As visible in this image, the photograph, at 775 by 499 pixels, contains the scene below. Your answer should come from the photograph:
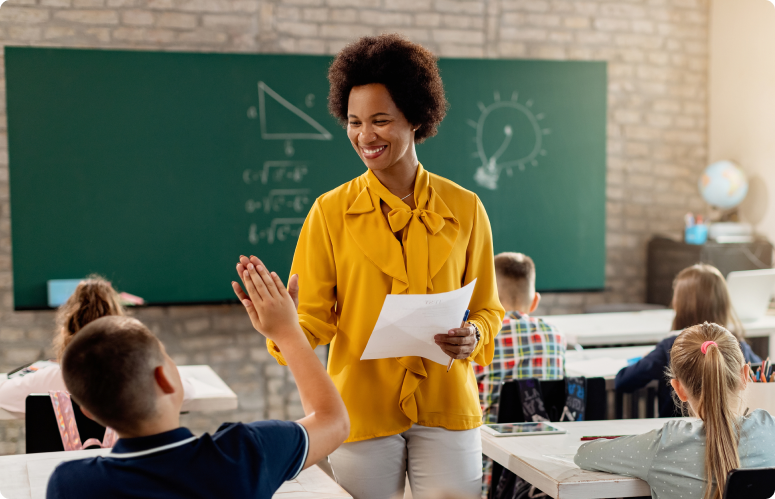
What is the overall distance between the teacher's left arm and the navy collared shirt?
0.70m

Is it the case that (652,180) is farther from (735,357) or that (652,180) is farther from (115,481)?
(115,481)

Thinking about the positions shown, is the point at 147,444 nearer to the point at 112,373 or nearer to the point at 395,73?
the point at 112,373

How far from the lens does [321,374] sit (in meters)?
1.16

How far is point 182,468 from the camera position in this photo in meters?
1.07

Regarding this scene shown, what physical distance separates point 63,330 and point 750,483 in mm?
2079

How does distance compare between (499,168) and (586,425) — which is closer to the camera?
(586,425)

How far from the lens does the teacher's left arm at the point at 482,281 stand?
1.71 m

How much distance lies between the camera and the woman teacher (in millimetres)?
1589

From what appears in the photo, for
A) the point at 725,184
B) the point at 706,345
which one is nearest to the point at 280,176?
the point at 725,184

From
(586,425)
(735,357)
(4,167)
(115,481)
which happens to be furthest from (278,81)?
(115,481)

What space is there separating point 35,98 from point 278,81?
1.37 m

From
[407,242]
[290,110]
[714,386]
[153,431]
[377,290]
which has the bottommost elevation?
[714,386]

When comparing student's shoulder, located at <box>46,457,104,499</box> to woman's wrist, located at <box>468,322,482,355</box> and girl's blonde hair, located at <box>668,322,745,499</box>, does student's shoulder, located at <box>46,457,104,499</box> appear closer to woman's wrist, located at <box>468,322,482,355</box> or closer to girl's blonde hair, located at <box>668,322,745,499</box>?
woman's wrist, located at <box>468,322,482,355</box>

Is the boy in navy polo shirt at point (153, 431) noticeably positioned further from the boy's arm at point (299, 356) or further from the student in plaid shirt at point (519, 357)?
the student in plaid shirt at point (519, 357)
